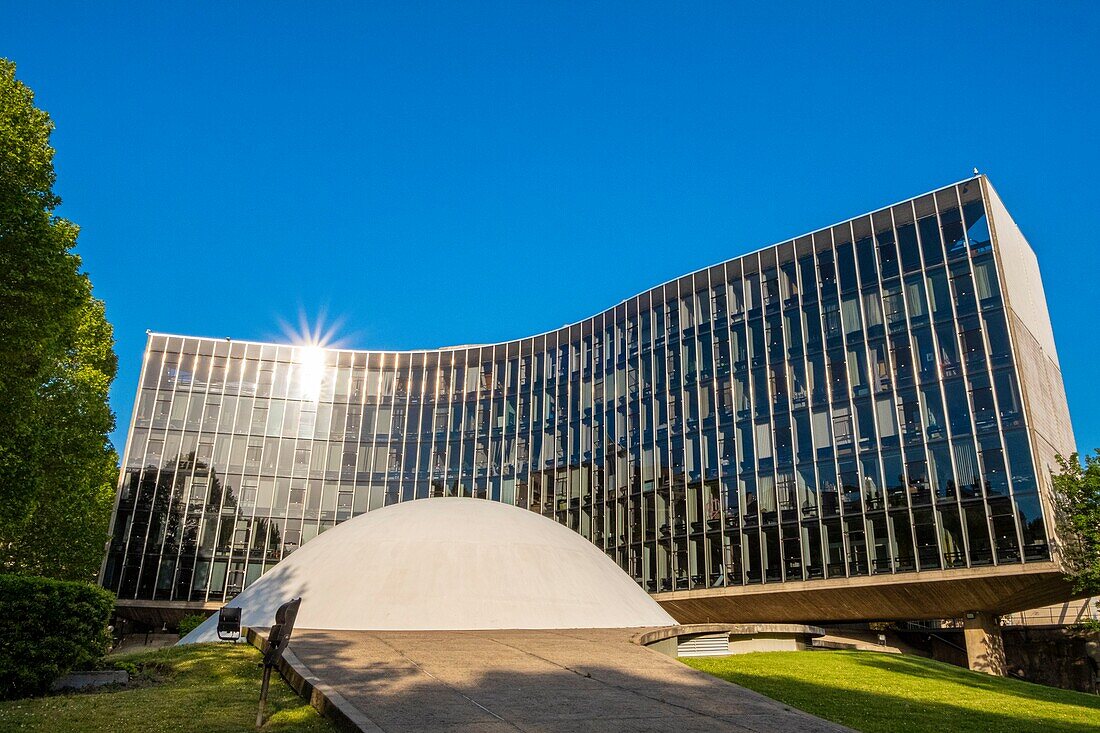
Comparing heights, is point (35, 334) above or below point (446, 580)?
above

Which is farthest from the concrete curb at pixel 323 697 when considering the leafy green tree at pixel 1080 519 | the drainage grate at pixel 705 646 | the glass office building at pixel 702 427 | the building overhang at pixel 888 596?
the glass office building at pixel 702 427

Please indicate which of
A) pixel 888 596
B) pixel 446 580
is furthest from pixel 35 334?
pixel 888 596

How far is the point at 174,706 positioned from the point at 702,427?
3988cm

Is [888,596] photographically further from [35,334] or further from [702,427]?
[35,334]

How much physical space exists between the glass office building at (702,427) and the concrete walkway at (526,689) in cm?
2692

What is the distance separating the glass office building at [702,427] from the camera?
38.5 metres

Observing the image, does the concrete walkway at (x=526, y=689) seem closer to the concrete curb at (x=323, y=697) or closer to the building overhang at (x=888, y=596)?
the concrete curb at (x=323, y=697)

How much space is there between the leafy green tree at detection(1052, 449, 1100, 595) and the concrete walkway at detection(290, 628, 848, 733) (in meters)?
24.7

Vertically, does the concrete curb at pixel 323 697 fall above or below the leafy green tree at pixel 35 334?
below

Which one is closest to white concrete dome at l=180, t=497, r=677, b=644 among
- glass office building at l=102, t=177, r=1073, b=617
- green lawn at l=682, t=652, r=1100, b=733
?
green lawn at l=682, t=652, r=1100, b=733

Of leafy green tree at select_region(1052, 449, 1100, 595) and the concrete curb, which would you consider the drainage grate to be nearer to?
the concrete curb

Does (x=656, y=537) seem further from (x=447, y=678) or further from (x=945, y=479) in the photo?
(x=447, y=678)

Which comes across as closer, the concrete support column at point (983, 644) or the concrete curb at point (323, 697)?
the concrete curb at point (323, 697)

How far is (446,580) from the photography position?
23375mm
